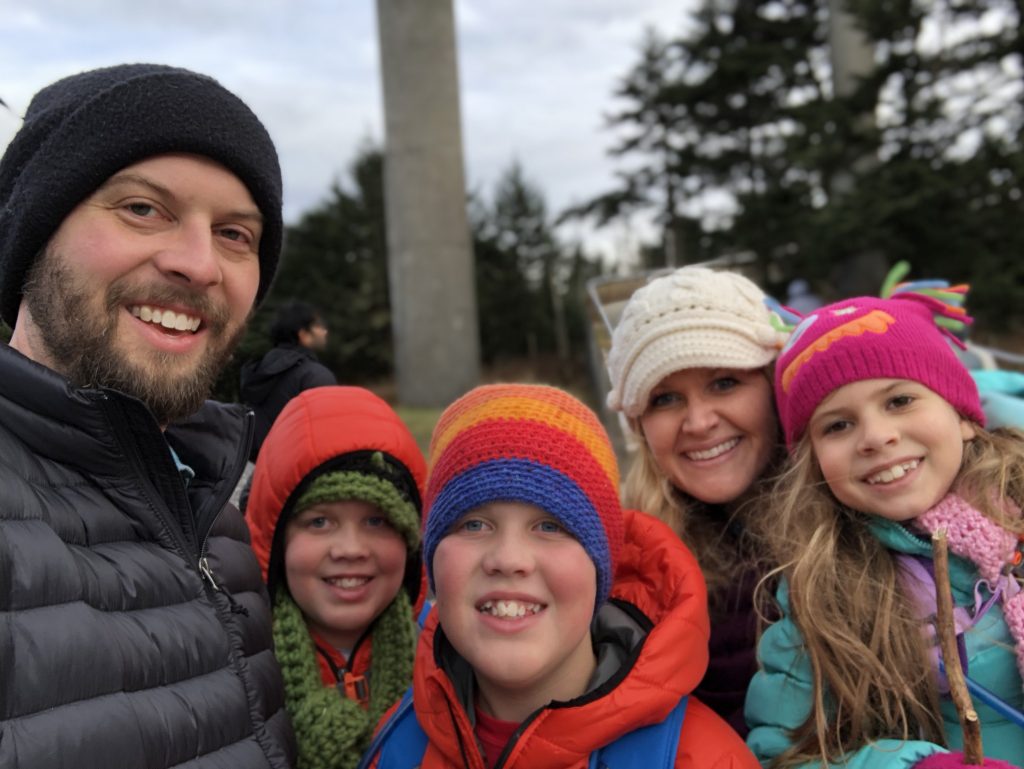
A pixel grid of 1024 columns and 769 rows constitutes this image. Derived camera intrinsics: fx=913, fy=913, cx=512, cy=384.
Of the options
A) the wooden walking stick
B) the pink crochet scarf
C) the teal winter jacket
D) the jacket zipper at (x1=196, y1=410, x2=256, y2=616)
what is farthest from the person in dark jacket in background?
the wooden walking stick

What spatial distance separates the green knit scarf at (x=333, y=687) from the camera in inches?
93.8

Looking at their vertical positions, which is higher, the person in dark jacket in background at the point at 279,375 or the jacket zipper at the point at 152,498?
the person in dark jacket in background at the point at 279,375

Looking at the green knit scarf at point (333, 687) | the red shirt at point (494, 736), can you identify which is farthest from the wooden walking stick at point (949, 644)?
the green knit scarf at point (333, 687)

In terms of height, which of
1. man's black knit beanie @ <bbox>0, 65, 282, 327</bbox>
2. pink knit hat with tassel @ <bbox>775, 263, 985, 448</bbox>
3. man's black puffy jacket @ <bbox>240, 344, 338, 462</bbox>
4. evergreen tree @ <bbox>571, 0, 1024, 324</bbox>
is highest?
Answer: evergreen tree @ <bbox>571, 0, 1024, 324</bbox>

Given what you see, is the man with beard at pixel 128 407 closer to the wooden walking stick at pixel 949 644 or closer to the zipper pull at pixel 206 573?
the zipper pull at pixel 206 573

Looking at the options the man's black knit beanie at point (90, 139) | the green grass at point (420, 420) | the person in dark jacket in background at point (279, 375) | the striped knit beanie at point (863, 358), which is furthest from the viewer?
the green grass at point (420, 420)

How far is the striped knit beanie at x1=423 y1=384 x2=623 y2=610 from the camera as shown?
199 cm

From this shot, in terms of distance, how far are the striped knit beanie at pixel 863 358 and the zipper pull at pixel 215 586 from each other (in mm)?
1437

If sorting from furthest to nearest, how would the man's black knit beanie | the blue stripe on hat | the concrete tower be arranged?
the concrete tower < the blue stripe on hat < the man's black knit beanie

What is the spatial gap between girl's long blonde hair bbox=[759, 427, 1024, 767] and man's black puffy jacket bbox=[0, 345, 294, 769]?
1227 millimetres

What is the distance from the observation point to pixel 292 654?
2.58 m

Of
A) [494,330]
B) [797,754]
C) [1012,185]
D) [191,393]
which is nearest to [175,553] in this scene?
[191,393]

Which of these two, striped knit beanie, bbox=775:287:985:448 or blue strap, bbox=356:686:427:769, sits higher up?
striped knit beanie, bbox=775:287:985:448

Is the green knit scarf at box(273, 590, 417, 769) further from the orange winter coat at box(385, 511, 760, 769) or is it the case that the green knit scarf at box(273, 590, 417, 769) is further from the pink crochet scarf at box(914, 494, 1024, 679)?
the pink crochet scarf at box(914, 494, 1024, 679)
